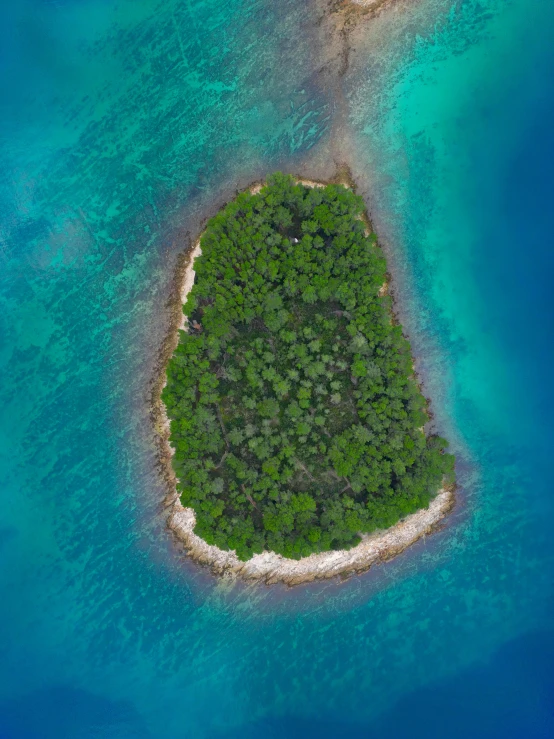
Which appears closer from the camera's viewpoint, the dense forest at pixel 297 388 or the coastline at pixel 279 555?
the dense forest at pixel 297 388

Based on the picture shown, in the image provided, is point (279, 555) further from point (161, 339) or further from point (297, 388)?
point (161, 339)

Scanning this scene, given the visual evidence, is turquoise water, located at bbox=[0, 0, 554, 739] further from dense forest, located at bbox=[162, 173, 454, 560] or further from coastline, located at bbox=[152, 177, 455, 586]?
dense forest, located at bbox=[162, 173, 454, 560]

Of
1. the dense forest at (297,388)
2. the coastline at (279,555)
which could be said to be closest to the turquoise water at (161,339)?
the coastline at (279,555)

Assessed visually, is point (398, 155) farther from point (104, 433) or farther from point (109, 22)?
point (104, 433)

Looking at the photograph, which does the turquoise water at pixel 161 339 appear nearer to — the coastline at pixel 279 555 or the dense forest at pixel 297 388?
the coastline at pixel 279 555

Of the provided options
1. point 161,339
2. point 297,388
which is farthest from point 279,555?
point 161,339
